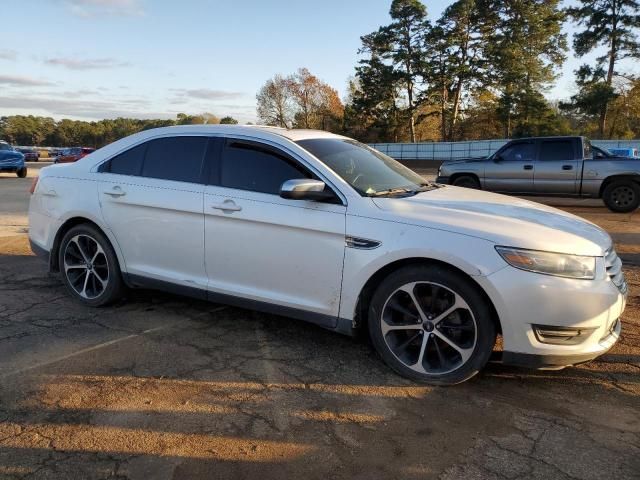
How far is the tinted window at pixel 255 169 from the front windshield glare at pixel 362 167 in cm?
22

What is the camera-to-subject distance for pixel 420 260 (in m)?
3.37

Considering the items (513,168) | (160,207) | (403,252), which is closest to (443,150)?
(513,168)

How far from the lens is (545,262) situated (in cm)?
308

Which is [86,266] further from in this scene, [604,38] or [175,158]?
[604,38]

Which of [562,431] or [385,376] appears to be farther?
[385,376]

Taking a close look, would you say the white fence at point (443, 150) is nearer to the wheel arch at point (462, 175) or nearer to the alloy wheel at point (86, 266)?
the wheel arch at point (462, 175)

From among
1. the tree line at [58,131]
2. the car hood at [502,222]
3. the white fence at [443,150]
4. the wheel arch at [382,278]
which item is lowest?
the wheel arch at [382,278]

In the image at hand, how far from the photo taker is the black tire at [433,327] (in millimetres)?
3211

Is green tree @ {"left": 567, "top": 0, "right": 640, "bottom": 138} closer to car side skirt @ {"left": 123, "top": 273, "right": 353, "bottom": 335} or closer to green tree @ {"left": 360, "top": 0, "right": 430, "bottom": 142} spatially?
green tree @ {"left": 360, "top": 0, "right": 430, "bottom": 142}

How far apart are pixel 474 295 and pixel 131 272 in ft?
9.58

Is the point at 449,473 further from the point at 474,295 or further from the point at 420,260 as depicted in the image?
the point at 420,260

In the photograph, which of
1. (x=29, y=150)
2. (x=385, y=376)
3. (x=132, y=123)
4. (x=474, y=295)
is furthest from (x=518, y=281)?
(x=132, y=123)

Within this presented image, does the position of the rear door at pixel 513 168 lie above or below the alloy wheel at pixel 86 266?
above

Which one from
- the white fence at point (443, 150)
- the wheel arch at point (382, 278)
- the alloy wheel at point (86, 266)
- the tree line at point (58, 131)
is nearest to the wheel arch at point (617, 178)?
the wheel arch at point (382, 278)
